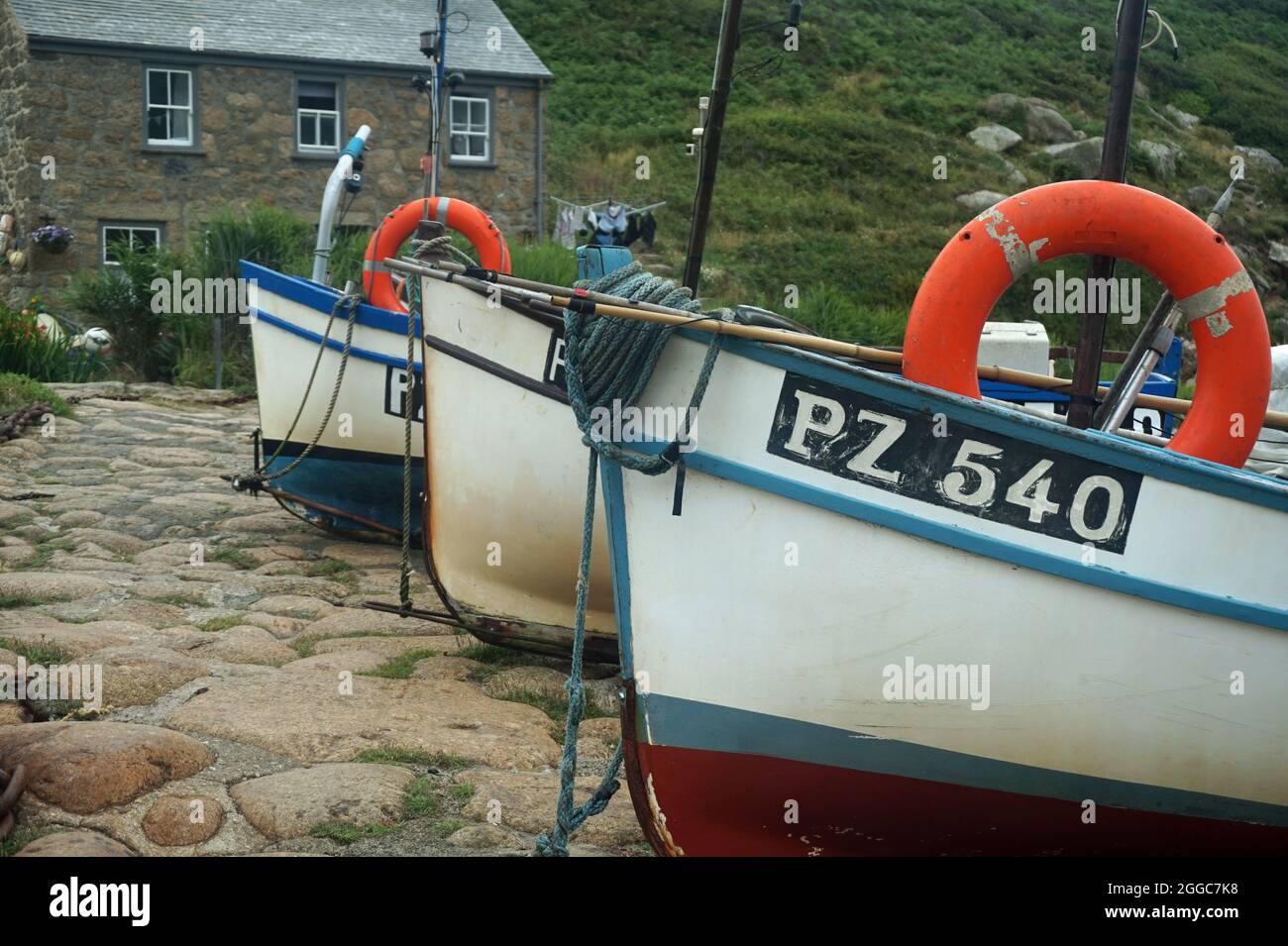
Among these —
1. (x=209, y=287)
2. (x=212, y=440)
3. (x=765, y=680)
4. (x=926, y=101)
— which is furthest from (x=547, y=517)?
(x=926, y=101)

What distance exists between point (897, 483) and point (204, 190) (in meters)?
19.6

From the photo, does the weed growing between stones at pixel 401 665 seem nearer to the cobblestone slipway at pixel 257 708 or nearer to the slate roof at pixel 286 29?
the cobblestone slipway at pixel 257 708

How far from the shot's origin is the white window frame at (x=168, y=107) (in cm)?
2061

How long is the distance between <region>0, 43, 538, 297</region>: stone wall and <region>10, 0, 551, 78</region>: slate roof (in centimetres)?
34

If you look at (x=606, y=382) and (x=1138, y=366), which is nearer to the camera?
(x=606, y=382)

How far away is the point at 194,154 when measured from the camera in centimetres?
2083

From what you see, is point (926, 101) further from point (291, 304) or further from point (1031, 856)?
point (1031, 856)

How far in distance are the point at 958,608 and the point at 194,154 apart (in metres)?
19.8

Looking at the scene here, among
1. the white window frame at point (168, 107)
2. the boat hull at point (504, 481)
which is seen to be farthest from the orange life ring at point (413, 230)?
the white window frame at point (168, 107)

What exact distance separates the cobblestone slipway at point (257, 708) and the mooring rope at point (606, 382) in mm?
196

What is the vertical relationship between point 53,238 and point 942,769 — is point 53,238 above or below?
above

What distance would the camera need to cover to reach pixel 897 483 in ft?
10.4

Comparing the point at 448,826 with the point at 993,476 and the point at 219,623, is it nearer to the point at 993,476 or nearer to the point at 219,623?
the point at 993,476

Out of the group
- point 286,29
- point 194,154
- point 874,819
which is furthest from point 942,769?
point 286,29
